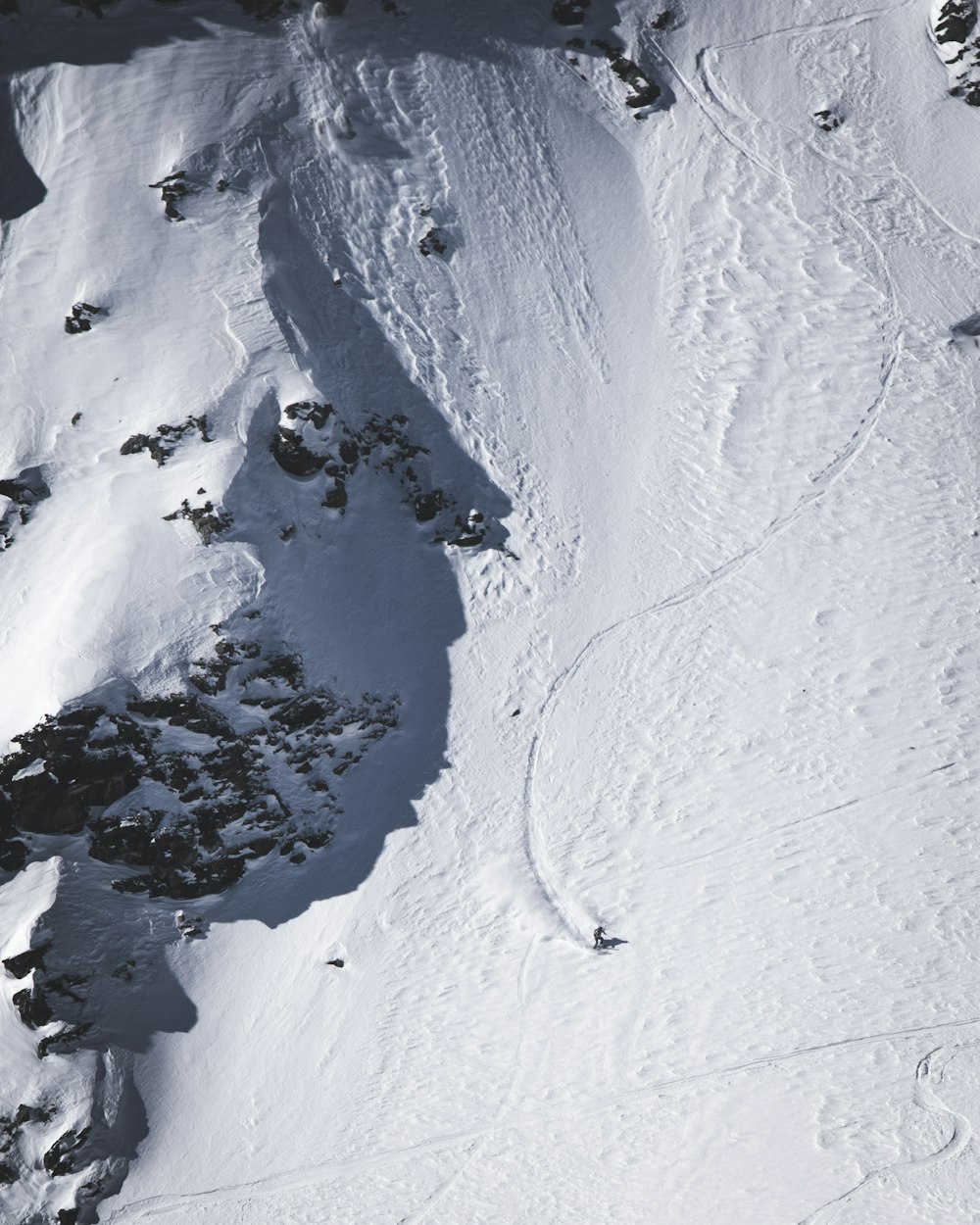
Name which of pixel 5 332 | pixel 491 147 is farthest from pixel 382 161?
pixel 5 332

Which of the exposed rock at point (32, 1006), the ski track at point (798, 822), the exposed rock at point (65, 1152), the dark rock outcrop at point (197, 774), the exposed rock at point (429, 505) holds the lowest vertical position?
the exposed rock at point (65, 1152)

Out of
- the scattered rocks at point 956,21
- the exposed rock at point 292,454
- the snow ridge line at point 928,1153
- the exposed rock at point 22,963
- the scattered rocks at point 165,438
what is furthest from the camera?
the scattered rocks at point 956,21

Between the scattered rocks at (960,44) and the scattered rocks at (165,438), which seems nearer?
the scattered rocks at (165,438)

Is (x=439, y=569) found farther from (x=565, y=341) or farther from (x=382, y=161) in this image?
(x=382, y=161)

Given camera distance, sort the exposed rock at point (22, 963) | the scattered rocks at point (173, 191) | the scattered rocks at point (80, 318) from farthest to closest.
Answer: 1. the scattered rocks at point (173, 191)
2. the scattered rocks at point (80, 318)
3. the exposed rock at point (22, 963)

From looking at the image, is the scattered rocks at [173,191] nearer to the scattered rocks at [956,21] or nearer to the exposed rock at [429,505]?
the exposed rock at [429,505]

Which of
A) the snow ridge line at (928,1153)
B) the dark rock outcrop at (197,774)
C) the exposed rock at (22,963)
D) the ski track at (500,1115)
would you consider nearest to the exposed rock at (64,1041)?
the dark rock outcrop at (197,774)

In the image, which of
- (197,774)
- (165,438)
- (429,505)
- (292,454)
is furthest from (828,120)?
(197,774)
